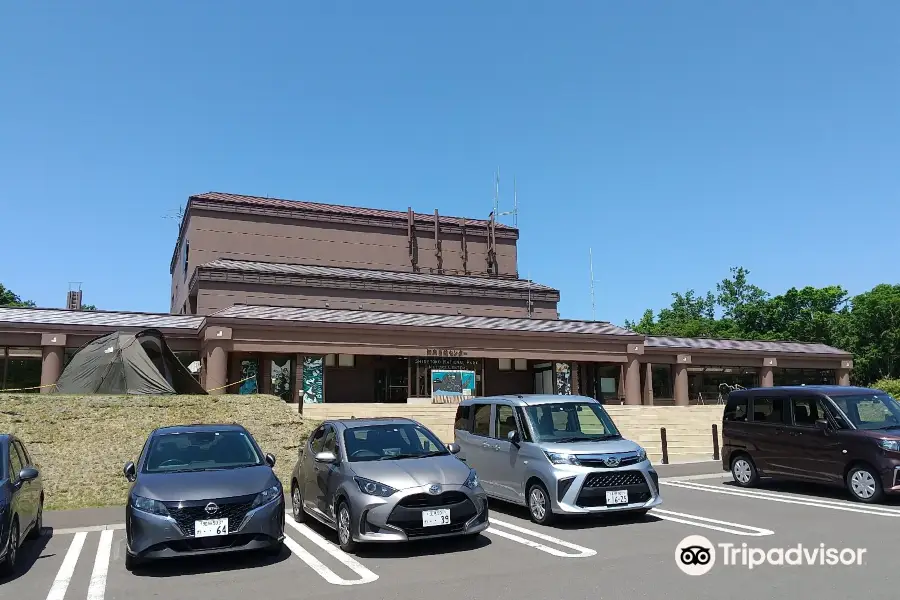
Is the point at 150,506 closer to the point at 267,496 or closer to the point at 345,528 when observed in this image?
the point at 267,496

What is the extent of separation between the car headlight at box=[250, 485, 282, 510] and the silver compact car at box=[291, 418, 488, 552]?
799 mm

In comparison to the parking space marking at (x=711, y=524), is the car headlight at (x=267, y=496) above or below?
above

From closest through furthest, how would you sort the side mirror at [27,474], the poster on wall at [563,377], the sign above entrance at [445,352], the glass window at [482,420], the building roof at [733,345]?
the side mirror at [27,474] → the glass window at [482,420] → the sign above entrance at [445,352] → the poster on wall at [563,377] → the building roof at [733,345]

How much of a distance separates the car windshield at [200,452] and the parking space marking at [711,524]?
5825mm

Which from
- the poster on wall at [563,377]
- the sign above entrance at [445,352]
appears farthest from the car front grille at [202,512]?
the poster on wall at [563,377]

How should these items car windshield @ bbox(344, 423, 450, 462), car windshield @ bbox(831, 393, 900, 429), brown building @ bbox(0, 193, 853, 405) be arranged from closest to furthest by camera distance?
car windshield @ bbox(344, 423, 450, 462), car windshield @ bbox(831, 393, 900, 429), brown building @ bbox(0, 193, 853, 405)

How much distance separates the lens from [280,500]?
25.2ft

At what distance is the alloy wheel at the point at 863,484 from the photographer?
1080 cm

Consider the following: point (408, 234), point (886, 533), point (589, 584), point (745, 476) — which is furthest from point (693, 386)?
point (589, 584)

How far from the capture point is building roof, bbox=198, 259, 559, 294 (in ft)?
129

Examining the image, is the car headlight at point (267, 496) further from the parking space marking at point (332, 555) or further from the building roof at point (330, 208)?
the building roof at point (330, 208)

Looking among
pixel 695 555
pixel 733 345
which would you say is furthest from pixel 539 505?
pixel 733 345

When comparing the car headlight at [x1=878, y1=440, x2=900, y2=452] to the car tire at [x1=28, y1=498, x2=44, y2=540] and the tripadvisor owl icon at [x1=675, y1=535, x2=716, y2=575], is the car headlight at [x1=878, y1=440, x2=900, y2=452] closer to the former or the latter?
the tripadvisor owl icon at [x1=675, y1=535, x2=716, y2=575]

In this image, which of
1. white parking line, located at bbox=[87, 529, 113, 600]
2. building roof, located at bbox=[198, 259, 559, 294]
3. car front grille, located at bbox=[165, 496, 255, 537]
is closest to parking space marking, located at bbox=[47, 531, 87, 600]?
white parking line, located at bbox=[87, 529, 113, 600]
